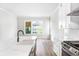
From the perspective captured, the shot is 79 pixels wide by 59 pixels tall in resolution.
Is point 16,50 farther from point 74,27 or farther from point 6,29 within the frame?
point 74,27

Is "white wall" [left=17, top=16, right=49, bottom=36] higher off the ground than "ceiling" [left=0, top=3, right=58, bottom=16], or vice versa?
"ceiling" [left=0, top=3, right=58, bottom=16]

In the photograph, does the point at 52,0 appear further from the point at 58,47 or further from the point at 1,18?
the point at 58,47

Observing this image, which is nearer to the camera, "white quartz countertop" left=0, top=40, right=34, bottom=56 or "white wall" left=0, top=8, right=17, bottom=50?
"white quartz countertop" left=0, top=40, right=34, bottom=56

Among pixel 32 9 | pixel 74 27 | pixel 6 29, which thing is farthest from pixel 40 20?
pixel 74 27

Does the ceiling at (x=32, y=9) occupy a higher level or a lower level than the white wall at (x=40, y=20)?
higher

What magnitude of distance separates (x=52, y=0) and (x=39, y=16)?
24.4 inches

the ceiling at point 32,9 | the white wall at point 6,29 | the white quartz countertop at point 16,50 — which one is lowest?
the white quartz countertop at point 16,50

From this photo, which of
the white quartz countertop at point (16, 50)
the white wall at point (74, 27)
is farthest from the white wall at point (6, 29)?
the white wall at point (74, 27)

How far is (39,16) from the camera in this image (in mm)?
1457

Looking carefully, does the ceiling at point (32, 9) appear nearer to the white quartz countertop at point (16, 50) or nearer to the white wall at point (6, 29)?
the white wall at point (6, 29)

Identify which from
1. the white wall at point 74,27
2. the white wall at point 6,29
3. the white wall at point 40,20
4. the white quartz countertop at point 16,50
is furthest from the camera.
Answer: the white wall at point 74,27

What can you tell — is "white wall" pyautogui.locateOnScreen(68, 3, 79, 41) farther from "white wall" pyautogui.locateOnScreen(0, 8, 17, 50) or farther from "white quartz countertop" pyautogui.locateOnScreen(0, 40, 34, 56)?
"white wall" pyautogui.locateOnScreen(0, 8, 17, 50)

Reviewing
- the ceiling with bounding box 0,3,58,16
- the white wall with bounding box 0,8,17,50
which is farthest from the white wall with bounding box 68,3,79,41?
the white wall with bounding box 0,8,17,50

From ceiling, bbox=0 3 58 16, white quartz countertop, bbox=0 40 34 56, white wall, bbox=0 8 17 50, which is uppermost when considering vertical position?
ceiling, bbox=0 3 58 16
